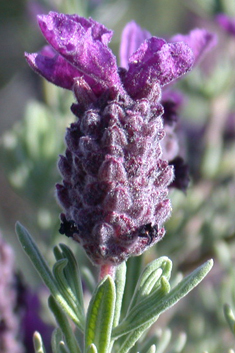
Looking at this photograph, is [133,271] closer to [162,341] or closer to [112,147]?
[162,341]

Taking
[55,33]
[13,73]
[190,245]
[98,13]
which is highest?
[13,73]

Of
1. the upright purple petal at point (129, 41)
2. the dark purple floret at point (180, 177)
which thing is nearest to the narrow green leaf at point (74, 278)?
the dark purple floret at point (180, 177)

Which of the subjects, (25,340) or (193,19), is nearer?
(25,340)

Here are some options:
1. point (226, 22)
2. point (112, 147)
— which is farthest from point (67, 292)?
A: point (226, 22)

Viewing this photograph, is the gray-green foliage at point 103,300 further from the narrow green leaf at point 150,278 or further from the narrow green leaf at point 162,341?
the narrow green leaf at point 162,341

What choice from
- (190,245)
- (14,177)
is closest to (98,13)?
(14,177)

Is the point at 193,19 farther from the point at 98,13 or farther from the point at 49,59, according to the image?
the point at 49,59
